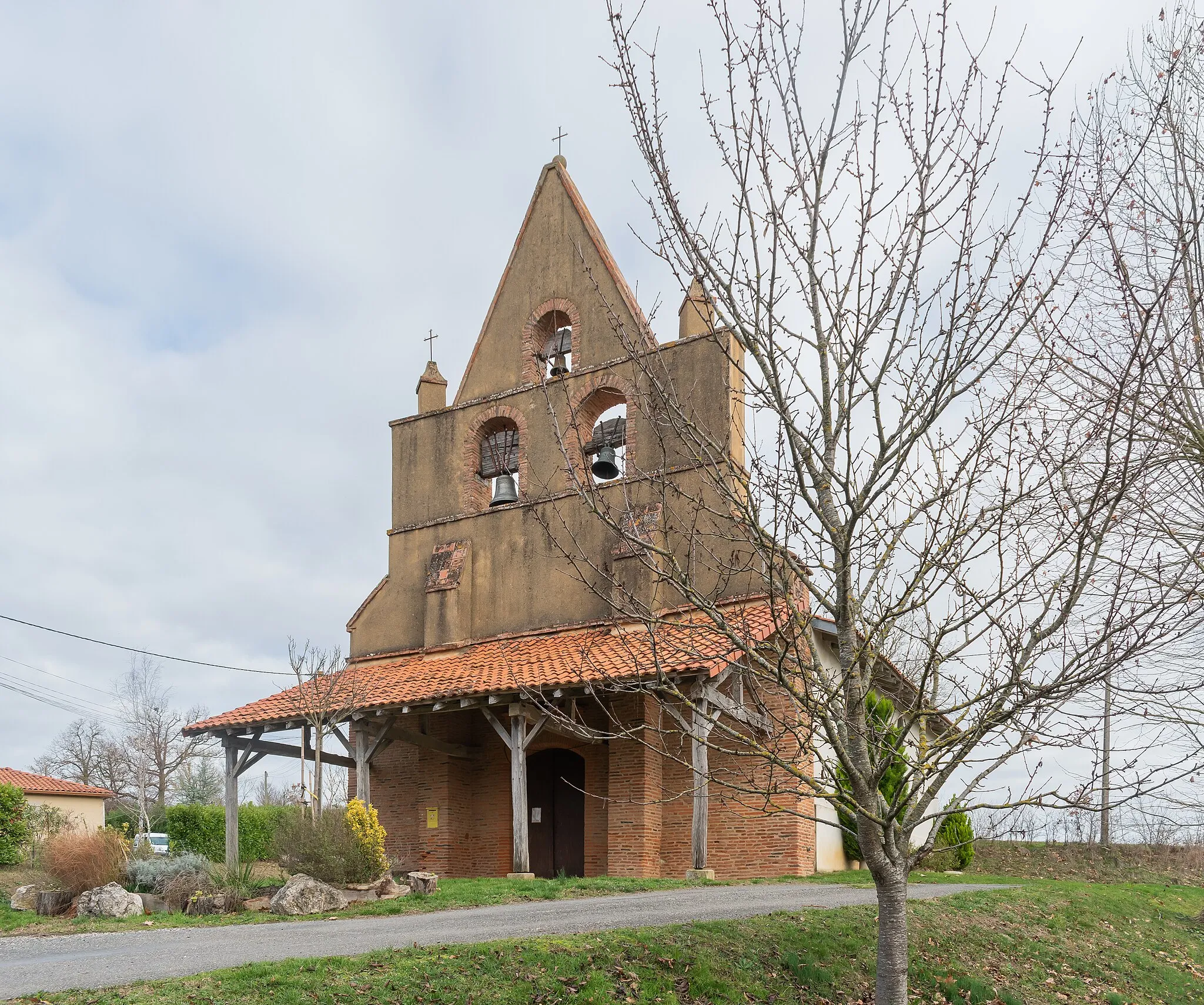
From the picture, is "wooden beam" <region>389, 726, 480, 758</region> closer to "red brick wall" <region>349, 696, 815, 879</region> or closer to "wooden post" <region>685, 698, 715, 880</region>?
"red brick wall" <region>349, 696, 815, 879</region>

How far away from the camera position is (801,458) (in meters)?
6.77

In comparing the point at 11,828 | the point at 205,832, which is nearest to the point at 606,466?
the point at 11,828

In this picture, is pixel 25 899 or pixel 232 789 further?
pixel 232 789

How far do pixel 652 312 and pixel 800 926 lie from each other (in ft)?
19.8

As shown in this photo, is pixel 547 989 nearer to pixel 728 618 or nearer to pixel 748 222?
pixel 728 618

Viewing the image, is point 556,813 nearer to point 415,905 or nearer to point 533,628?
point 533,628

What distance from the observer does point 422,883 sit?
13484 mm

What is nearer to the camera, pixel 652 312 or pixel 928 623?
pixel 928 623

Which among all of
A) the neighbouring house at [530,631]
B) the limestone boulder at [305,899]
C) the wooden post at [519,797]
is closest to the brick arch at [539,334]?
the neighbouring house at [530,631]

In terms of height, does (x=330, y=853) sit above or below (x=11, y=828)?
above

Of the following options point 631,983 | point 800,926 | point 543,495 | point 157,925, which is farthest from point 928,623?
point 543,495

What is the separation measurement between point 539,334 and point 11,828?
15591 millimetres

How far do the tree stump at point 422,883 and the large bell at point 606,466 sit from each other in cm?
696

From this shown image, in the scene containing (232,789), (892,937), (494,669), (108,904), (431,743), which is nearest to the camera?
(892,937)
